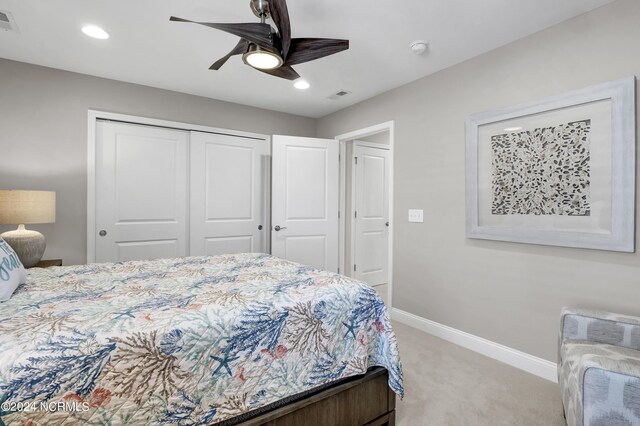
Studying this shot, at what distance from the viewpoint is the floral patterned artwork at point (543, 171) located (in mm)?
2078

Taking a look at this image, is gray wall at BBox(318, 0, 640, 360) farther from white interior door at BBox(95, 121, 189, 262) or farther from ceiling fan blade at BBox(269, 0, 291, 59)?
white interior door at BBox(95, 121, 189, 262)

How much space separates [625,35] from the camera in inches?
75.7

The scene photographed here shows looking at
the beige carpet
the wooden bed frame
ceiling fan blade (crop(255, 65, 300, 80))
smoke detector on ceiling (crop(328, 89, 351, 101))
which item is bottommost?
the beige carpet

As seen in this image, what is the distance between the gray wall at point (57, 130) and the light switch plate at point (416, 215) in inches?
117

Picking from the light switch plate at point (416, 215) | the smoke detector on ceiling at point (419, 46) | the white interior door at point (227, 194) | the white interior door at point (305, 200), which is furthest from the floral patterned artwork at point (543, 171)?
the white interior door at point (227, 194)

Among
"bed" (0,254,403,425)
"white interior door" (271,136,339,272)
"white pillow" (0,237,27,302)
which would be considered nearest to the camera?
"bed" (0,254,403,425)

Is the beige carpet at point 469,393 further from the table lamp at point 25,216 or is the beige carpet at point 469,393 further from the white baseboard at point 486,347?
the table lamp at point 25,216

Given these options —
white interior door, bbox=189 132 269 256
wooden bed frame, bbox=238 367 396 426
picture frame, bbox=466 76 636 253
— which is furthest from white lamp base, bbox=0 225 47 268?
picture frame, bbox=466 76 636 253

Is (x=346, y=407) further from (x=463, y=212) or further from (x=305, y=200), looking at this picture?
(x=305, y=200)

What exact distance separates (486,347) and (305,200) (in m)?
2.46

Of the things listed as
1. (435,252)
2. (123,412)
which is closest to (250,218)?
(435,252)

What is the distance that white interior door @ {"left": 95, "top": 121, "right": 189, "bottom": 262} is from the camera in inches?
127

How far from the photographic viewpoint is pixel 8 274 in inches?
56.2

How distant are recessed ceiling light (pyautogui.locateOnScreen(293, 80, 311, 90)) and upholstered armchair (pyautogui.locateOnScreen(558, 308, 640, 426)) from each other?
290cm
